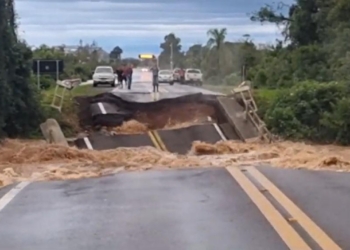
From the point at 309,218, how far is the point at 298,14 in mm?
42387

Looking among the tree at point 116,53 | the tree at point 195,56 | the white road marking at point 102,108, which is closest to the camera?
the white road marking at point 102,108

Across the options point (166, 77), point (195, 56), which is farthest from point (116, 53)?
point (166, 77)

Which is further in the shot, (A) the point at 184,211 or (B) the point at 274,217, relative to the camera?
(A) the point at 184,211

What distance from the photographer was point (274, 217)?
39.3ft

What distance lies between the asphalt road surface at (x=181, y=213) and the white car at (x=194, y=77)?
227ft

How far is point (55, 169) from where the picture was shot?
69.4 feet

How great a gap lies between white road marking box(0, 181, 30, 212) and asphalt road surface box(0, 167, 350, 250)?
0.6 inches

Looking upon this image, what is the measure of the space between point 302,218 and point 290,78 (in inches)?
1429

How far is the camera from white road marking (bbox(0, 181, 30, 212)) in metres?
14.1

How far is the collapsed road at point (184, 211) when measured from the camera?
34.7 ft


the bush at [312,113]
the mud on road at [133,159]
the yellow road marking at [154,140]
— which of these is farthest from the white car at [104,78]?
the bush at [312,113]

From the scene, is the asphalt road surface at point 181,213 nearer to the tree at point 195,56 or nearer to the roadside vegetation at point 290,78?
the roadside vegetation at point 290,78

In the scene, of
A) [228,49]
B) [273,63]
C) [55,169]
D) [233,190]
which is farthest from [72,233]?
[228,49]

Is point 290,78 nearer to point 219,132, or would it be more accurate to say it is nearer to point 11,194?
point 219,132
